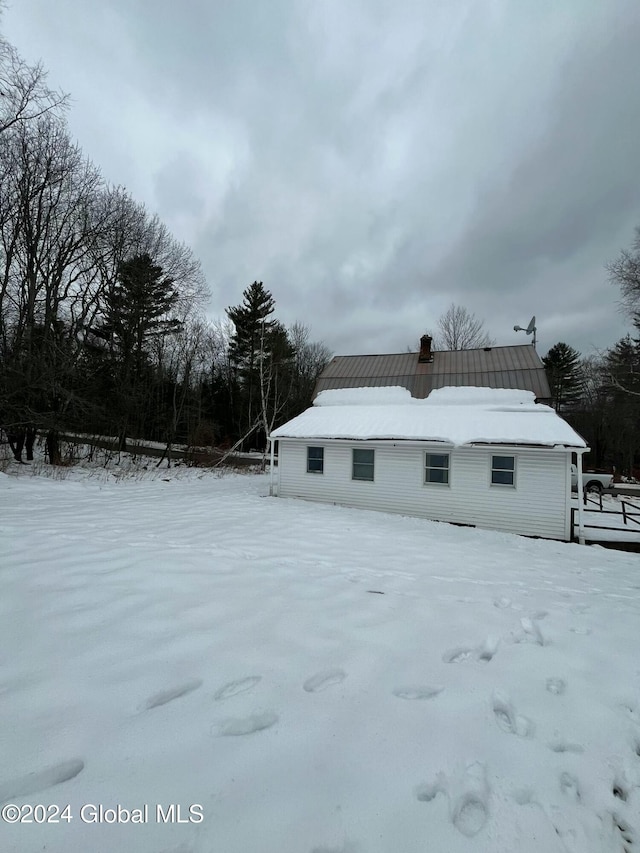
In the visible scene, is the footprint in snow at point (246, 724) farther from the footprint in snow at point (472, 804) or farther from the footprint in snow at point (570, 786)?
the footprint in snow at point (570, 786)

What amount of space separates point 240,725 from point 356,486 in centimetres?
1034

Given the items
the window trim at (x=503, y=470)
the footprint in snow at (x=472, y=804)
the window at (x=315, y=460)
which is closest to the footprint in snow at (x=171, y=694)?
the footprint in snow at (x=472, y=804)

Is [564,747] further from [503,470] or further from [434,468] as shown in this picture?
[434,468]

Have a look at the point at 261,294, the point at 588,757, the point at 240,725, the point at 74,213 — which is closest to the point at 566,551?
the point at 588,757

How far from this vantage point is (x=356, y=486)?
12.3 m

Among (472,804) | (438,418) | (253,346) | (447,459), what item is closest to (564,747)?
(472,804)

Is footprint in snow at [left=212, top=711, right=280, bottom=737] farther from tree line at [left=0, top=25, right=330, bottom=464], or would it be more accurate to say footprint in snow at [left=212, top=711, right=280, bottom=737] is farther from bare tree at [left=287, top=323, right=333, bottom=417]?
bare tree at [left=287, top=323, right=333, bottom=417]

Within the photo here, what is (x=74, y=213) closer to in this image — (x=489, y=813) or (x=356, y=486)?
(x=356, y=486)

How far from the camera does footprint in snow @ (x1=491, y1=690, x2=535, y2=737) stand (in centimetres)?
228

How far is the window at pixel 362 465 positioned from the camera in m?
12.2

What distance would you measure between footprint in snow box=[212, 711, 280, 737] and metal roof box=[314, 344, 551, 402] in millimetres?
13907

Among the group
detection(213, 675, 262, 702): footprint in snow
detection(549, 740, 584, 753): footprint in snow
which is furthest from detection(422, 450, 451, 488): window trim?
detection(213, 675, 262, 702): footprint in snow

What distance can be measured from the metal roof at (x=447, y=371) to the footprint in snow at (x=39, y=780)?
→ 1462 centimetres

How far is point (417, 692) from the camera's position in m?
2.55
